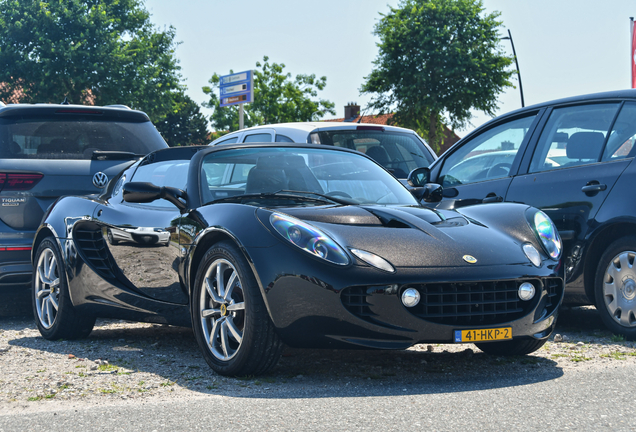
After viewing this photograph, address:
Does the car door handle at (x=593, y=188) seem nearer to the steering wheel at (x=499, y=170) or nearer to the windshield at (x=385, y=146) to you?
the steering wheel at (x=499, y=170)

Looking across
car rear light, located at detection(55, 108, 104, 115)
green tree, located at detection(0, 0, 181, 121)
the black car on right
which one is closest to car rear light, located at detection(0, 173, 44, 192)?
car rear light, located at detection(55, 108, 104, 115)

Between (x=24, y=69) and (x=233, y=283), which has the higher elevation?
(x=24, y=69)

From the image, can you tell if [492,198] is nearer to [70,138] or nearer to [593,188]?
[593,188]

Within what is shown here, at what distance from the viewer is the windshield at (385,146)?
9.06 metres

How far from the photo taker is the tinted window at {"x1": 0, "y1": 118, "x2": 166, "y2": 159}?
7.24 m

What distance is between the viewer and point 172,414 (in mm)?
3553

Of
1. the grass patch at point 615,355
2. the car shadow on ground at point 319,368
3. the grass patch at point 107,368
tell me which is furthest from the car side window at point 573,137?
the grass patch at point 107,368

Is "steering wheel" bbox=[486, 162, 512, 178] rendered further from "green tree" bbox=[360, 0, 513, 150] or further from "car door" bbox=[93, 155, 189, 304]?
"green tree" bbox=[360, 0, 513, 150]

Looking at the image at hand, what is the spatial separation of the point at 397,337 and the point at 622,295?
2.20 meters

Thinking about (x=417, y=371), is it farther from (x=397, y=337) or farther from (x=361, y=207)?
(x=361, y=207)

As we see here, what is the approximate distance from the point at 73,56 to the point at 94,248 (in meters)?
35.5

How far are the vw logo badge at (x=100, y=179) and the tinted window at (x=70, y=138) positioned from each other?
30 cm

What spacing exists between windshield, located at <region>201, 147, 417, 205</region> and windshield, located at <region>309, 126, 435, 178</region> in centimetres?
337

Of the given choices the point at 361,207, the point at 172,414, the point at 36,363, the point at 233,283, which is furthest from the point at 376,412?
the point at 36,363
